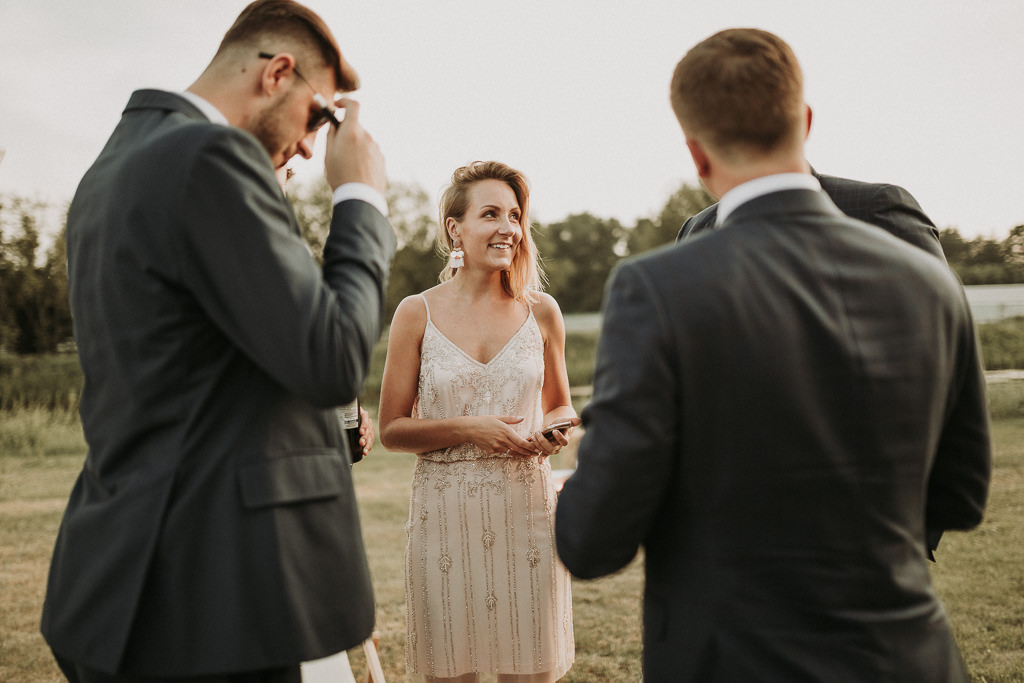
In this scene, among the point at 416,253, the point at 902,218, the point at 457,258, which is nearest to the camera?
the point at 902,218

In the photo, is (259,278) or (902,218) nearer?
(259,278)

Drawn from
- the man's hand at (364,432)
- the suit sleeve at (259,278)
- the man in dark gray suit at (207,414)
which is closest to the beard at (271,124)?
the man in dark gray suit at (207,414)

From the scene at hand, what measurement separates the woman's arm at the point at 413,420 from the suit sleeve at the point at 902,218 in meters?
1.56

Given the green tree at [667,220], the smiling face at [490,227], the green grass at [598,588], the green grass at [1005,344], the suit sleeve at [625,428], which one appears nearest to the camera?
the suit sleeve at [625,428]

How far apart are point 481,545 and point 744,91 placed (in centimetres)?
234

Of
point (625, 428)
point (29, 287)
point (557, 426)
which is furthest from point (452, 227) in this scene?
point (29, 287)

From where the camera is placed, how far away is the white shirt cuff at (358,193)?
1641 millimetres

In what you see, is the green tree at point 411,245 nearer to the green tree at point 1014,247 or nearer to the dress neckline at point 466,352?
the green tree at point 1014,247

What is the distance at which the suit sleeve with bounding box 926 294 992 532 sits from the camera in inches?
62.8

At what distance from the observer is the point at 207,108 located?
1635 millimetres

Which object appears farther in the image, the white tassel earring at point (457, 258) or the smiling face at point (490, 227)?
the white tassel earring at point (457, 258)

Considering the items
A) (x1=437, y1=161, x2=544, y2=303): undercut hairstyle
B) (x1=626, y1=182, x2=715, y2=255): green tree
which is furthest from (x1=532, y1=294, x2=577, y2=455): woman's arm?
(x1=626, y1=182, x2=715, y2=255): green tree

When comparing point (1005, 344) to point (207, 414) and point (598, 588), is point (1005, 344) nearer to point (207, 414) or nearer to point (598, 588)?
point (598, 588)

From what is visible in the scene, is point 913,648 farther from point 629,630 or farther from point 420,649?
point 629,630
